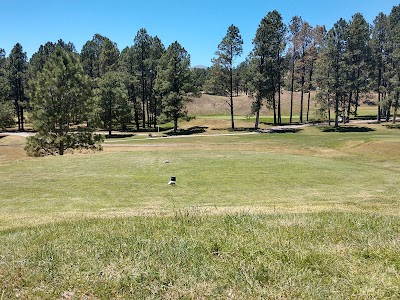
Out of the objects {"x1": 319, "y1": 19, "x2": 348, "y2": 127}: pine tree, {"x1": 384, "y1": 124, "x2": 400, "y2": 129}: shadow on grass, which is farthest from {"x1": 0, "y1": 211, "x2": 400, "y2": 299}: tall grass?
{"x1": 384, "y1": 124, "x2": 400, "y2": 129}: shadow on grass

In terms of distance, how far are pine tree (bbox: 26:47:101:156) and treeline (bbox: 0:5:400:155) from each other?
A: 98mm

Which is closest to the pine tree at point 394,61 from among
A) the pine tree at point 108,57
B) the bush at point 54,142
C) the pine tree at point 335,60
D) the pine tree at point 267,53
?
the pine tree at point 335,60

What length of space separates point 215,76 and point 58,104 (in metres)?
32.8

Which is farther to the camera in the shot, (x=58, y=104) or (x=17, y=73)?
(x=17, y=73)

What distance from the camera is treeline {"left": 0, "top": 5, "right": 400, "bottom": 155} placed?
118 ft

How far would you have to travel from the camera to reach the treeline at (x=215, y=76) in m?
36.1

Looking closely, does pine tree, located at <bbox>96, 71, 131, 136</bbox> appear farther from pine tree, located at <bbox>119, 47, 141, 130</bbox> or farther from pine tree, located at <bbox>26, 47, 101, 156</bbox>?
pine tree, located at <bbox>26, 47, 101, 156</bbox>

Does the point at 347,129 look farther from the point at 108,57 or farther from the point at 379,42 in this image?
the point at 108,57

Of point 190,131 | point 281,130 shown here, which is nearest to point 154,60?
point 190,131

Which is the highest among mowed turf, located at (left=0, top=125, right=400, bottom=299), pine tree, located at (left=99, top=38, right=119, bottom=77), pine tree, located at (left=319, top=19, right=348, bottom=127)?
pine tree, located at (left=99, top=38, right=119, bottom=77)

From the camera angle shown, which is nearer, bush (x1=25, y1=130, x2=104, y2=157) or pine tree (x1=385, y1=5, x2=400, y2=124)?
bush (x1=25, y1=130, x2=104, y2=157)

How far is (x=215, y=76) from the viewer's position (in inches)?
2456

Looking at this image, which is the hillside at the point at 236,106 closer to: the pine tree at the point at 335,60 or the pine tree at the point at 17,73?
the pine tree at the point at 335,60

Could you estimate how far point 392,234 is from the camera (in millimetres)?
6430
